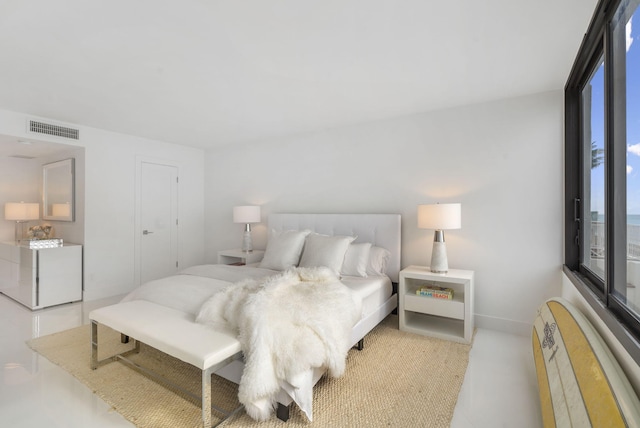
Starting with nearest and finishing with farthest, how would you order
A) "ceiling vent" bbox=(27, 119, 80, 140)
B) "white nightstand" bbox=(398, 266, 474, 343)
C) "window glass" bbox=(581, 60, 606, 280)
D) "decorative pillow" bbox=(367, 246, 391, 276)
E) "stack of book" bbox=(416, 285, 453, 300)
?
"window glass" bbox=(581, 60, 606, 280) < "white nightstand" bbox=(398, 266, 474, 343) < "stack of book" bbox=(416, 285, 453, 300) < "decorative pillow" bbox=(367, 246, 391, 276) < "ceiling vent" bbox=(27, 119, 80, 140)

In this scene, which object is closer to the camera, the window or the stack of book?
the window

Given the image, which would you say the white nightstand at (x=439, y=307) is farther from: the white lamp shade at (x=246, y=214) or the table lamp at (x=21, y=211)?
the table lamp at (x=21, y=211)

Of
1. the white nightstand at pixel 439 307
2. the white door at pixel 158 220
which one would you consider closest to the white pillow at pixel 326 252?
the white nightstand at pixel 439 307

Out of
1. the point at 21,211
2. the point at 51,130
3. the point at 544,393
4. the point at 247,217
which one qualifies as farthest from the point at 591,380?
the point at 21,211

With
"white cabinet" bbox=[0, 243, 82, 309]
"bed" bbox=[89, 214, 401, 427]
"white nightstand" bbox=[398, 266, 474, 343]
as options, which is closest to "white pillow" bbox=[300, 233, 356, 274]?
"bed" bbox=[89, 214, 401, 427]

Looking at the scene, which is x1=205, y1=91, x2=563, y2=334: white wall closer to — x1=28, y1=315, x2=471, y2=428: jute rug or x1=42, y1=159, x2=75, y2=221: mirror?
x1=28, y1=315, x2=471, y2=428: jute rug

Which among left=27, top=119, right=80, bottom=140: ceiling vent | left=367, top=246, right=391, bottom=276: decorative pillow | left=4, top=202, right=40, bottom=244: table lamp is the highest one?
left=27, top=119, right=80, bottom=140: ceiling vent

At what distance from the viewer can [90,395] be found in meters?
1.99

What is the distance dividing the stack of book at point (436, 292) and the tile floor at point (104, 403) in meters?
0.47

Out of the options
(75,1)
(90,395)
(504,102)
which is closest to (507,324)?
(504,102)

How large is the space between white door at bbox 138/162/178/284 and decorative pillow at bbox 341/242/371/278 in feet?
10.6

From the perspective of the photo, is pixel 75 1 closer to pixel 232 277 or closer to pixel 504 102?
pixel 232 277

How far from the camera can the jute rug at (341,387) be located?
176cm

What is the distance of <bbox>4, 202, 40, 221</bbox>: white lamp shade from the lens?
4621 mm
